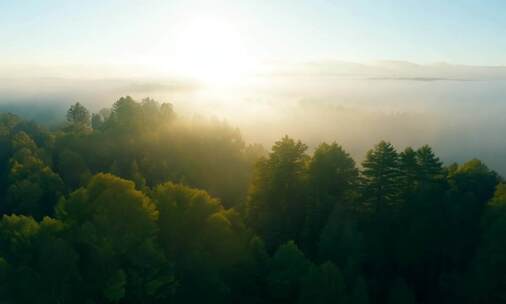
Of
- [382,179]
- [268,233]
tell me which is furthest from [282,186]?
[382,179]

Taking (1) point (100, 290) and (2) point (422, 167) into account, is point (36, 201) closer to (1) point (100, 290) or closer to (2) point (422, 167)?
(1) point (100, 290)

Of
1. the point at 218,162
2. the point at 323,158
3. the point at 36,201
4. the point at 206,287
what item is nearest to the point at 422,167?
the point at 323,158

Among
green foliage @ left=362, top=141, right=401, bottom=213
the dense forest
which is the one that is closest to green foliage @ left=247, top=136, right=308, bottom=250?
the dense forest

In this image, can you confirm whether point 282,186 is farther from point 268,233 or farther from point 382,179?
point 382,179

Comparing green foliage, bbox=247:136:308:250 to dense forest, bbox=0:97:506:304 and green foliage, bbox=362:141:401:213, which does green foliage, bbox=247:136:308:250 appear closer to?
dense forest, bbox=0:97:506:304

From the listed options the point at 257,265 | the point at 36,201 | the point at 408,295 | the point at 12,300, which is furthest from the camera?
the point at 36,201

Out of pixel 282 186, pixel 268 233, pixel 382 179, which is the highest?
pixel 382 179

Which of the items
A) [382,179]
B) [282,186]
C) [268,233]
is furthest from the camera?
[282,186]

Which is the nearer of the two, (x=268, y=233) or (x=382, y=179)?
(x=268, y=233)
